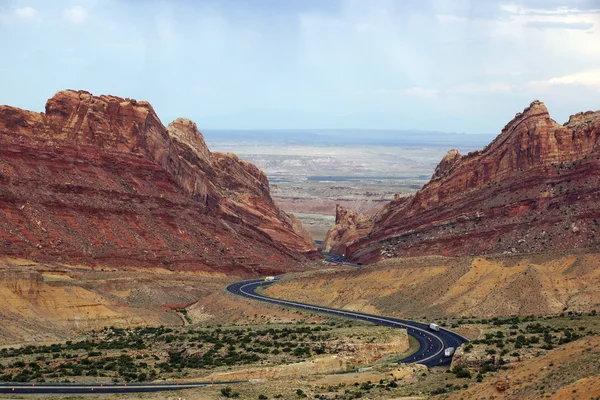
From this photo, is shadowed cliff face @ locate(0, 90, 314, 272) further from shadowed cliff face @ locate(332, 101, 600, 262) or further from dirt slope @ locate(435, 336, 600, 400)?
dirt slope @ locate(435, 336, 600, 400)

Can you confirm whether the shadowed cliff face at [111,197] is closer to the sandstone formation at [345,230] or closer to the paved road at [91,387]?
the sandstone formation at [345,230]

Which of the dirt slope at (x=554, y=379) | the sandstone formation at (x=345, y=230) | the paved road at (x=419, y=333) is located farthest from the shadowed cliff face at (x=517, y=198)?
the dirt slope at (x=554, y=379)

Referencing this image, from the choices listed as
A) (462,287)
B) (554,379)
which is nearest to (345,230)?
(462,287)

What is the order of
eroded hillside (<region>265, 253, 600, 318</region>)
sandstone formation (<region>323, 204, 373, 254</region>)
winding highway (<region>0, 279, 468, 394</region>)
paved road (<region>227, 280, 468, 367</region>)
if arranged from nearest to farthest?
winding highway (<region>0, 279, 468, 394</region>) < paved road (<region>227, 280, 468, 367</region>) < eroded hillside (<region>265, 253, 600, 318</region>) < sandstone formation (<region>323, 204, 373, 254</region>)

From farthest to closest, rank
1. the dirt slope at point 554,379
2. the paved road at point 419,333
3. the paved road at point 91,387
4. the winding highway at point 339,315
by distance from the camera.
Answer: the paved road at point 419,333 < the winding highway at point 339,315 < the paved road at point 91,387 < the dirt slope at point 554,379

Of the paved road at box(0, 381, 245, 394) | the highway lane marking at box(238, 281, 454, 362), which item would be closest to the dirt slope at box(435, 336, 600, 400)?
the paved road at box(0, 381, 245, 394)
